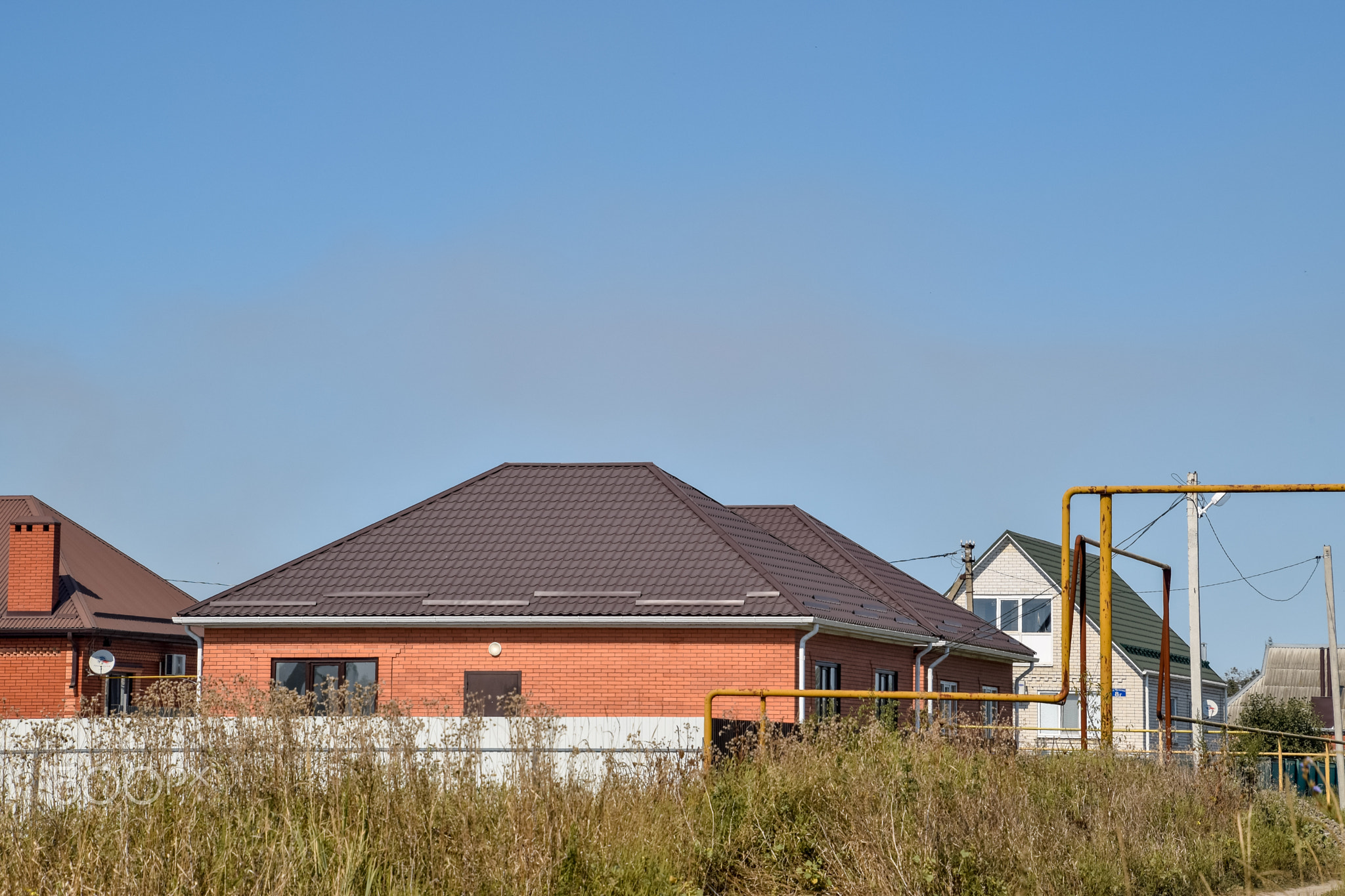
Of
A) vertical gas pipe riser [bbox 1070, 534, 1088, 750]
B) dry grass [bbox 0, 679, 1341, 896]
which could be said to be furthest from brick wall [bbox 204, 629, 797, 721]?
dry grass [bbox 0, 679, 1341, 896]

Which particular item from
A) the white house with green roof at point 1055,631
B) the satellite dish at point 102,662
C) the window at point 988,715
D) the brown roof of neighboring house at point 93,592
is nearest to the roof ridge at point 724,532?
the window at point 988,715

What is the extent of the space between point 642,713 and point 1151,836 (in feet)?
37.2

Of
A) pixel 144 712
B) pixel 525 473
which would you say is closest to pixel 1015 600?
pixel 525 473

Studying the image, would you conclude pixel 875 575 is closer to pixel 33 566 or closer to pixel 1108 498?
pixel 1108 498

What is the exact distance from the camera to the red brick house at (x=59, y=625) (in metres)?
33.0

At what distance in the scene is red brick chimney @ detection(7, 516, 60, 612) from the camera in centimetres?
3384

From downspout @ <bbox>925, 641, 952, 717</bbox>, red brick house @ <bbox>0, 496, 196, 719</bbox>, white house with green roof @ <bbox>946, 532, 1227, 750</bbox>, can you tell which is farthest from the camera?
white house with green roof @ <bbox>946, 532, 1227, 750</bbox>

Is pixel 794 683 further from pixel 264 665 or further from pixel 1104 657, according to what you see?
pixel 264 665

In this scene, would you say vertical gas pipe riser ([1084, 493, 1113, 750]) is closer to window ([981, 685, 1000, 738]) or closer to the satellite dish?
window ([981, 685, 1000, 738])

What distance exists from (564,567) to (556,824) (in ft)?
51.3

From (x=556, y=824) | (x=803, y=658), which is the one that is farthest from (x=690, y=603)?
(x=556, y=824)

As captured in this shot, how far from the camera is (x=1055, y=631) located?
49906 mm

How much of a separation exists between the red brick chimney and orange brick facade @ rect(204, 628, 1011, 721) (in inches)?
494

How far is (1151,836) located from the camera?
12.2m
